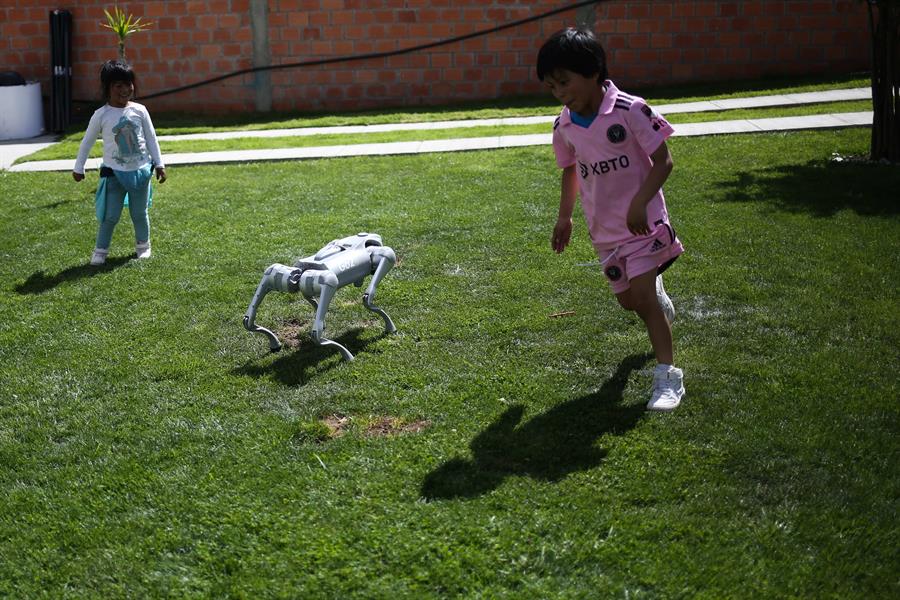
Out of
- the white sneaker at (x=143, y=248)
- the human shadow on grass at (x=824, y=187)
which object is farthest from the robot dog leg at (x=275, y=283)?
the human shadow on grass at (x=824, y=187)

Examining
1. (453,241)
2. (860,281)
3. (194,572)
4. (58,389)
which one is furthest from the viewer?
(453,241)

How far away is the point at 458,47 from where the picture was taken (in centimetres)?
1383

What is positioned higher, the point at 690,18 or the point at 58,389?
the point at 690,18

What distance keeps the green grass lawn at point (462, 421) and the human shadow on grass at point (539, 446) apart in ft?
0.04

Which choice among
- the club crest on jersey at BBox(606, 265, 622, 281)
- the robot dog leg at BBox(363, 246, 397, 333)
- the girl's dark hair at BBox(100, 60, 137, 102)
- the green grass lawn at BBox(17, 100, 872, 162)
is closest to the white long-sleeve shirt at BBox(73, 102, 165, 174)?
the girl's dark hair at BBox(100, 60, 137, 102)

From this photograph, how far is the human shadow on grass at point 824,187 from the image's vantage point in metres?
6.74

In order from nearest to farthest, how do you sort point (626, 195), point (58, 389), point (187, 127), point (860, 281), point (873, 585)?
point (873, 585), point (626, 195), point (58, 389), point (860, 281), point (187, 127)

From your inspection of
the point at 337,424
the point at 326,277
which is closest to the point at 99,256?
the point at 326,277

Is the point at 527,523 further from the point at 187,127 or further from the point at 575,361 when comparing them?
the point at 187,127

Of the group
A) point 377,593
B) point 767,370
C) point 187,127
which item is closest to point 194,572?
point 377,593

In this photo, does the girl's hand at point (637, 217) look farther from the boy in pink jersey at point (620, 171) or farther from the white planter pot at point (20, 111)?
the white planter pot at point (20, 111)

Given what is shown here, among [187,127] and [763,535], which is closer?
[763,535]

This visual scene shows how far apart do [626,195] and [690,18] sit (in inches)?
417

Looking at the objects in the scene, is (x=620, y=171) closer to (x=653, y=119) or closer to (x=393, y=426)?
(x=653, y=119)
